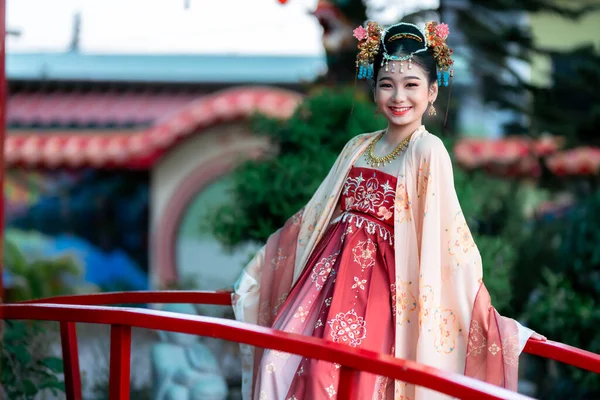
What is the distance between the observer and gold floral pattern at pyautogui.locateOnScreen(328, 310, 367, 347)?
2.50m

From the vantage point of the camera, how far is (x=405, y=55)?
262 cm

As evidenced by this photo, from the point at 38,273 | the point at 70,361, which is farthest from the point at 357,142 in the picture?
the point at 38,273

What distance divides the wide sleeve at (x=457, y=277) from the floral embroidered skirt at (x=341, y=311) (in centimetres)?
16

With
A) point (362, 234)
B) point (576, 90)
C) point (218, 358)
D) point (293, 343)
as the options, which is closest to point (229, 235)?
point (218, 358)

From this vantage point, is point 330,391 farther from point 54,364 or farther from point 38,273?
point 38,273

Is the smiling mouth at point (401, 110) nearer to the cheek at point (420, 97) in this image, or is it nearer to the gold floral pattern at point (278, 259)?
the cheek at point (420, 97)

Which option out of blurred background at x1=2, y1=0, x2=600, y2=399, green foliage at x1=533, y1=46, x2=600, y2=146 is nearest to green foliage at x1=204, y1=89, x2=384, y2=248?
blurred background at x1=2, y1=0, x2=600, y2=399

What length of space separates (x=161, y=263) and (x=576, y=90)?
392 cm

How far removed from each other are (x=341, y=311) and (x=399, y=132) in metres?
0.63

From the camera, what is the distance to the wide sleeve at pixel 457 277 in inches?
96.3

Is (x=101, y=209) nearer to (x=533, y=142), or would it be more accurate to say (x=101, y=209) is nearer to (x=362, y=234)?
(x=533, y=142)

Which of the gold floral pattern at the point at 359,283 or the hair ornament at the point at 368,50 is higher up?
the hair ornament at the point at 368,50

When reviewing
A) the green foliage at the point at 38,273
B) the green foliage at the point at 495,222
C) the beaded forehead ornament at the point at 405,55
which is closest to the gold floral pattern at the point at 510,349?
the beaded forehead ornament at the point at 405,55

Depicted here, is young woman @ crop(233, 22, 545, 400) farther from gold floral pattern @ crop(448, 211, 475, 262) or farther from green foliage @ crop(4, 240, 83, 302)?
green foliage @ crop(4, 240, 83, 302)
